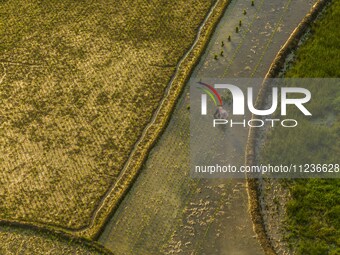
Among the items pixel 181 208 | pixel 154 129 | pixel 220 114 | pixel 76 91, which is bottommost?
pixel 181 208

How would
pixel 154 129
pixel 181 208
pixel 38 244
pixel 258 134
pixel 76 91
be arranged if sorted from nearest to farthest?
pixel 38 244
pixel 181 208
pixel 258 134
pixel 154 129
pixel 76 91

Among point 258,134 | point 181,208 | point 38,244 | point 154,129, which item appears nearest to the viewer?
point 38,244

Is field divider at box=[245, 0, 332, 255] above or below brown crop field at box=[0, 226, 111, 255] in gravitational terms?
above

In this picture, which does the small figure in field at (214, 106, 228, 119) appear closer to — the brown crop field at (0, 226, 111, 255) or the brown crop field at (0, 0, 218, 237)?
the brown crop field at (0, 0, 218, 237)

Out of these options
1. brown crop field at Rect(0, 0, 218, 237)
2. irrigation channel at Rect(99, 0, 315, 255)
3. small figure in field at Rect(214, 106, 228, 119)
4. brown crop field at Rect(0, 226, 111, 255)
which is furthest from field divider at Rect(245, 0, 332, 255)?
brown crop field at Rect(0, 226, 111, 255)

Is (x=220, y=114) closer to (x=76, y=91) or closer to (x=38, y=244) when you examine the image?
(x=76, y=91)

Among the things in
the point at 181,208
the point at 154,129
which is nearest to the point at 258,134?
the point at 154,129

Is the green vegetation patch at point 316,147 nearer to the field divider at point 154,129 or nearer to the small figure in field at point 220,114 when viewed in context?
the small figure in field at point 220,114

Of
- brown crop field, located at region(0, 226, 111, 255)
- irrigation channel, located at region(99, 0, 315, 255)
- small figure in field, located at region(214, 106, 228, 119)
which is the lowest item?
brown crop field, located at region(0, 226, 111, 255)
